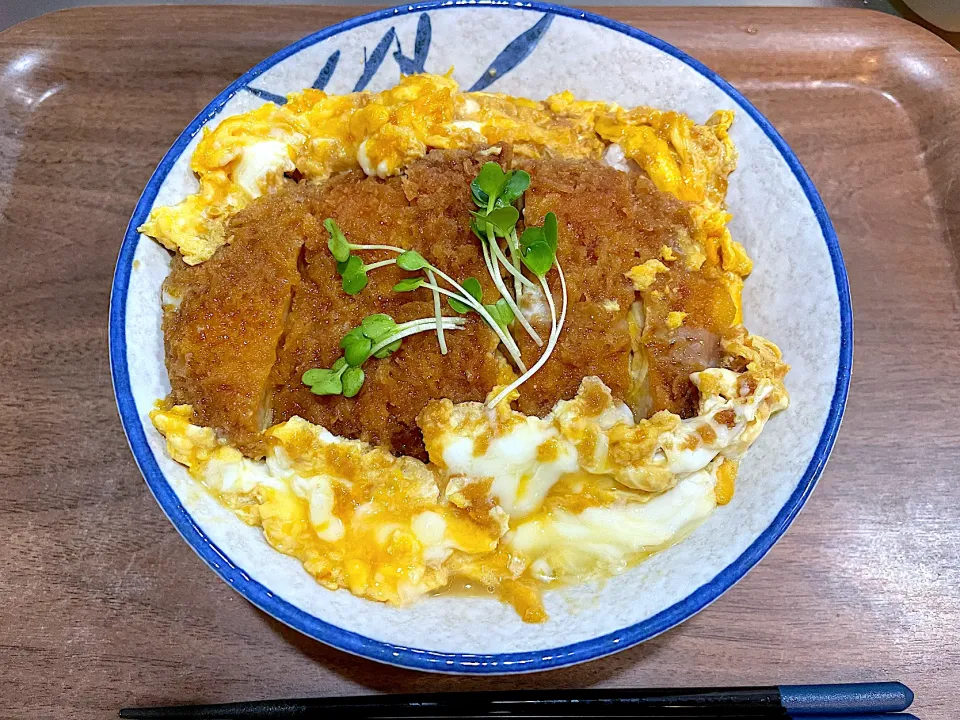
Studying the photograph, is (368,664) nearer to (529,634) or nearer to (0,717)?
(529,634)

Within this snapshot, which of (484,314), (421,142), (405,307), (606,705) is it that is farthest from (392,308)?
(606,705)

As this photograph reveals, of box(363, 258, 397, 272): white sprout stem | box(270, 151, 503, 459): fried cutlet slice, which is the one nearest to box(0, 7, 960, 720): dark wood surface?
box(270, 151, 503, 459): fried cutlet slice

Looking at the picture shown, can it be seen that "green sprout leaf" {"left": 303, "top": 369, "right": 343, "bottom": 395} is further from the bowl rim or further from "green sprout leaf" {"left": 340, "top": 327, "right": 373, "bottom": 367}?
the bowl rim

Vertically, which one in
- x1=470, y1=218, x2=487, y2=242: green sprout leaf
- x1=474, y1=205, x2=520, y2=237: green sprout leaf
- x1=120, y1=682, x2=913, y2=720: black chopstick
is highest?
x1=474, y1=205, x2=520, y2=237: green sprout leaf

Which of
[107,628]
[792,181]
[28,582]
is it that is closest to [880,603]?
[792,181]

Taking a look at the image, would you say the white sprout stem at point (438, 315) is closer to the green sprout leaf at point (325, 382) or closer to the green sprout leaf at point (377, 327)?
the green sprout leaf at point (377, 327)

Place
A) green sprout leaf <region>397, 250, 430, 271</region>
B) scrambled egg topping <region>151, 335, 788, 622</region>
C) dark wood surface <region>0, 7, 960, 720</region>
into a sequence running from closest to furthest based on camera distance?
scrambled egg topping <region>151, 335, 788, 622</region> → green sprout leaf <region>397, 250, 430, 271</region> → dark wood surface <region>0, 7, 960, 720</region>

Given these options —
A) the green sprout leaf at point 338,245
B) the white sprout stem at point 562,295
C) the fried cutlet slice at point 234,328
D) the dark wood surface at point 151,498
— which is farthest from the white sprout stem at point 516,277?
the dark wood surface at point 151,498
